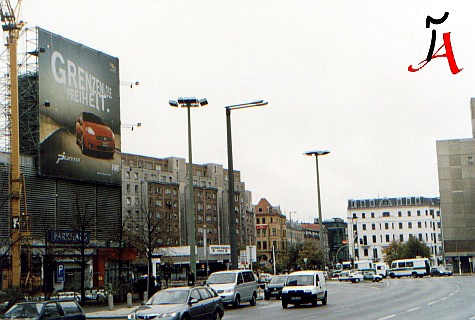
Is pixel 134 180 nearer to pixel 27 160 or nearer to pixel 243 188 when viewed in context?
pixel 243 188

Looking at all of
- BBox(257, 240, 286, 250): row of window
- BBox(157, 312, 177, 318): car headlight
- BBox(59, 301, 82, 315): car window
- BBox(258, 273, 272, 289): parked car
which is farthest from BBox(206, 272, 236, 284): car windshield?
BBox(257, 240, 286, 250): row of window

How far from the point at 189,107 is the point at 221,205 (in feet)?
377

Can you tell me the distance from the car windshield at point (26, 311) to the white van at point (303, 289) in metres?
15.6

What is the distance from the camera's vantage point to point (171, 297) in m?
21.8

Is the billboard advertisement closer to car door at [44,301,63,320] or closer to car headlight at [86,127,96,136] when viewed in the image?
car headlight at [86,127,96,136]

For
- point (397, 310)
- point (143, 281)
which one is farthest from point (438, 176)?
point (397, 310)

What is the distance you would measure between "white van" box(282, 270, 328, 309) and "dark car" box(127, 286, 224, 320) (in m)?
10.7

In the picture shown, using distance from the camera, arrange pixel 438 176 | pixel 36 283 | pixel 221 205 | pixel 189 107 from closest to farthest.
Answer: pixel 189 107 → pixel 36 283 → pixel 438 176 → pixel 221 205

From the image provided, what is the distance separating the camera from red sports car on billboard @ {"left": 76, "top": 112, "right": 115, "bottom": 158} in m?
67.9

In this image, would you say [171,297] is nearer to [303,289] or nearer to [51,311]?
[51,311]

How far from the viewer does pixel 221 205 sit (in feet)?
496

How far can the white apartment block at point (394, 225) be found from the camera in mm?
171125

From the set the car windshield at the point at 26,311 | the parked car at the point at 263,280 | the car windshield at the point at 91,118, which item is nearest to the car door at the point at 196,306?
the car windshield at the point at 26,311

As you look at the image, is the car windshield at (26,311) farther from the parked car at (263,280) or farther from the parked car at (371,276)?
the parked car at (371,276)
